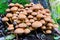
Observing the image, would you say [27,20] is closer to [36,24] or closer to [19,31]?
[36,24]

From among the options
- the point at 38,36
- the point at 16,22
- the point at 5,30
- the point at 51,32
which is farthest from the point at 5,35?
the point at 51,32

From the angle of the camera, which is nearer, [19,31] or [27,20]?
[19,31]

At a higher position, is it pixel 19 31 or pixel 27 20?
pixel 27 20

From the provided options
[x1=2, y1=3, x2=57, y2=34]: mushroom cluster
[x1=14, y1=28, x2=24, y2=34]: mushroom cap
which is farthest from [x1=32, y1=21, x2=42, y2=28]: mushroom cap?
[x1=14, y1=28, x2=24, y2=34]: mushroom cap

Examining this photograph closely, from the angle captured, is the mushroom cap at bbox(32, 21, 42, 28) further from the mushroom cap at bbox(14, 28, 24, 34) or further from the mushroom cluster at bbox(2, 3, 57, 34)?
the mushroom cap at bbox(14, 28, 24, 34)

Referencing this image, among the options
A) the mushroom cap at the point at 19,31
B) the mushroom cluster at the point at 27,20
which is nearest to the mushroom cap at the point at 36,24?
the mushroom cluster at the point at 27,20

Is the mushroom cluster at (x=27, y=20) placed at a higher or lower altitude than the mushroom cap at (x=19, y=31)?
higher

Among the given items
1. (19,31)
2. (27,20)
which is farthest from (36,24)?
(19,31)

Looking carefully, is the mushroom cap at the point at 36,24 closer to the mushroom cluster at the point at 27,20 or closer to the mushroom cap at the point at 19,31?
the mushroom cluster at the point at 27,20
